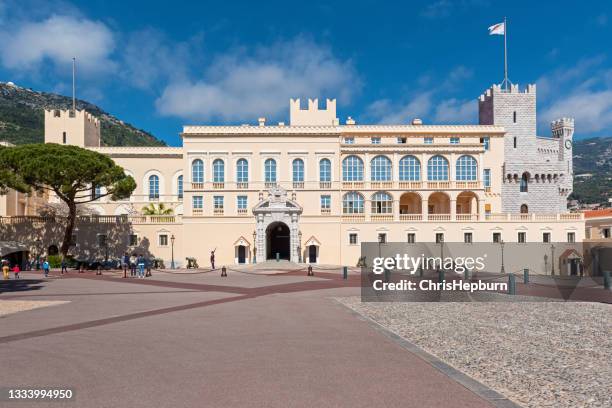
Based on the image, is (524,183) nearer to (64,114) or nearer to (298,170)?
(298,170)

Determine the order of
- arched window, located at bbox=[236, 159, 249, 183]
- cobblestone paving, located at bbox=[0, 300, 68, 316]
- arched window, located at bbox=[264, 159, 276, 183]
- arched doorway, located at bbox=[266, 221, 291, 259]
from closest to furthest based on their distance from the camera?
1. cobblestone paving, located at bbox=[0, 300, 68, 316]
2. arched window, located at bbox=[236, 159, 249, 183]
3. arched window, located at bbox=[264, 159, 276, 183]
4. arched doorway, located at bbox=[266, 221, 291, 259]

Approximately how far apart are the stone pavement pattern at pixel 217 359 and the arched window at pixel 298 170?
117 feet

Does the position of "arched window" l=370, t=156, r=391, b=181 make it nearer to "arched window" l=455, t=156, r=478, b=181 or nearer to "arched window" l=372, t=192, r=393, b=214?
"arched window" l=372, t=192, r=393, b=214

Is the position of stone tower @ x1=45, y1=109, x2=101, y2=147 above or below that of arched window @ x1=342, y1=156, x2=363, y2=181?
above

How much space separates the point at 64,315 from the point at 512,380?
50.9 ft

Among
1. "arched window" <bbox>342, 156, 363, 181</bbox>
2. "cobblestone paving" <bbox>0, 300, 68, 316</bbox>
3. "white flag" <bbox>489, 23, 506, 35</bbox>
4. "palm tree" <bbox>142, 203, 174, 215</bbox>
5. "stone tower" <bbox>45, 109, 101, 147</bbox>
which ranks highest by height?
"white flag" <bbox>489, 23, 506, 35</bbox>

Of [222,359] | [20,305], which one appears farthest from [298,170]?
[222,359]

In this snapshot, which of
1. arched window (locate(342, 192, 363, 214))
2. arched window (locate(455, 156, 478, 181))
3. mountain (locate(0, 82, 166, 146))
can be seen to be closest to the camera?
arched window (locate(342, 192, 363, 214))

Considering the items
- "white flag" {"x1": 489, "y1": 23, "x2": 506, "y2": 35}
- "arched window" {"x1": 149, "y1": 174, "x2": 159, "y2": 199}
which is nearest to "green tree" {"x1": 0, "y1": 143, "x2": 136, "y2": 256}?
"arched window" {"x1": 149, "y1": 174, "x2": 159, "y2": 199}

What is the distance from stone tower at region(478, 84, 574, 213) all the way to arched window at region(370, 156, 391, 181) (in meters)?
16.6

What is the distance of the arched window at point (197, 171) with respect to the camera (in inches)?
2243

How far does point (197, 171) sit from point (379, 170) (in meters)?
19.7

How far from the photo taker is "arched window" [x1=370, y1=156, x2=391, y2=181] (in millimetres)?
58344

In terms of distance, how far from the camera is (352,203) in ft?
190
